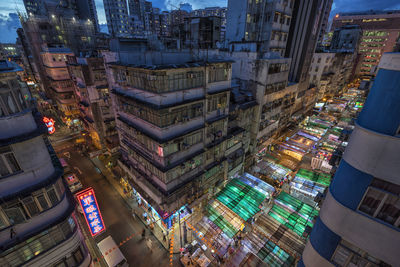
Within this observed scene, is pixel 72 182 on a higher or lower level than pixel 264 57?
lower

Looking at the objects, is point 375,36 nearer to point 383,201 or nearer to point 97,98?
point 383,201

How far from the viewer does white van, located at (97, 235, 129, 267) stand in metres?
17.8

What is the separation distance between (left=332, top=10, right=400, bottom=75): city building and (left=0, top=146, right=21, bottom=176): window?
131 meters

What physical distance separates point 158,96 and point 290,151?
30.6 meters

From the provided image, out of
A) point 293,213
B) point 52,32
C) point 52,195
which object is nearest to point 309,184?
point 293,213

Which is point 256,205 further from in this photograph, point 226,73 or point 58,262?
point 58,262

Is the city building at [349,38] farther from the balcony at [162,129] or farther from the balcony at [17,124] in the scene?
the balcony at [17,124]

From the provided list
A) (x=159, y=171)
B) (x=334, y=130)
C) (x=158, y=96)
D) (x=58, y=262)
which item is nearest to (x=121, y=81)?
(x=158, y=96)

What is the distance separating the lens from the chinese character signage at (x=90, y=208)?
16.8 meters

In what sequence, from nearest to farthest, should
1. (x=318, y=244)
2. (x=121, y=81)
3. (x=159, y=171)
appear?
(x=318, y=244), (x=159, y=171), (x=121, y=81)

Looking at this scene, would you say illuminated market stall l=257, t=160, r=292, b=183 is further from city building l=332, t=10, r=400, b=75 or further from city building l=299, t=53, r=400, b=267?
city building l=332, t=10, r=400, b=75

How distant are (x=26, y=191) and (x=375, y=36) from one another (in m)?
156

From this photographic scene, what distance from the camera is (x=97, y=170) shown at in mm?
34312

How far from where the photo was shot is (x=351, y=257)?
27.0 feet
